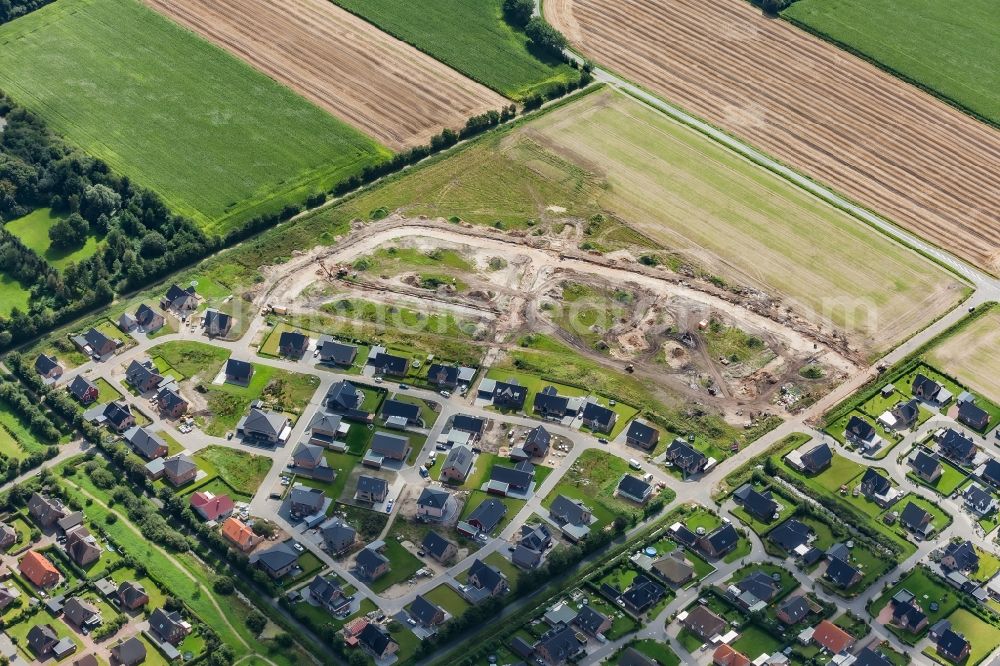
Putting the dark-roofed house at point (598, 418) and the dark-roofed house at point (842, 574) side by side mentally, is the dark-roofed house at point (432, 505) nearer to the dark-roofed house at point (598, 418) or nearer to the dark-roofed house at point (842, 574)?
the dark-roofed house at point (598, 418)

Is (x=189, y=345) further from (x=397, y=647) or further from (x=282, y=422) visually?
(x=397, y=647)

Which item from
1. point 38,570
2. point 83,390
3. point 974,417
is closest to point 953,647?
point 974,417

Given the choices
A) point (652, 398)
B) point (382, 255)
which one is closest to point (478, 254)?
point (382, 255)

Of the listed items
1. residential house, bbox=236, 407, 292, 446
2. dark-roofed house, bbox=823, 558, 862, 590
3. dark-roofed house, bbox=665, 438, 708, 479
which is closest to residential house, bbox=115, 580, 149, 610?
residential house, bbox=236, 407, 292, 446

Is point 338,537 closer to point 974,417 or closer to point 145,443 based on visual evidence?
point 145,443

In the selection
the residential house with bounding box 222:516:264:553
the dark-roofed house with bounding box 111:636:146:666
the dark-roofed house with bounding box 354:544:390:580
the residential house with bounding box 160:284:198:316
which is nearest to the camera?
the dark-roofed house with bounding box 111:636:146:666

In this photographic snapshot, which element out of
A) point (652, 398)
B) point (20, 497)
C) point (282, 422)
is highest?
point (652, 398)

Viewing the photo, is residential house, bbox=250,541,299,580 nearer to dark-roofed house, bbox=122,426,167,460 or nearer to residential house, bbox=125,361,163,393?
dark-roofed house, bbox=122,426,167,460
